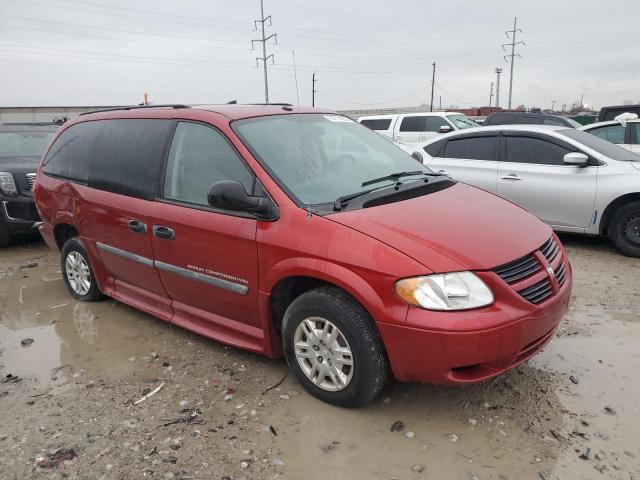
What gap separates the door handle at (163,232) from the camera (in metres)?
3.63

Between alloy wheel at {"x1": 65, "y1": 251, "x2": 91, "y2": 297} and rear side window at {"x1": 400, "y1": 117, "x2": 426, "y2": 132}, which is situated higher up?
rear side window at {"x1": 400, "y1": 117, "x2": 426, "y2": 132}

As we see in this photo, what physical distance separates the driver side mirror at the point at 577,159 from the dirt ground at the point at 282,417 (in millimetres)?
2380

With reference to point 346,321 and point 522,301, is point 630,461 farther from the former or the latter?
point 346,321

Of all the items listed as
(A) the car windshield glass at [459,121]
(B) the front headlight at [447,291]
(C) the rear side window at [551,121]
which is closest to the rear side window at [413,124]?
(A) the car windshield glass at [459,121]

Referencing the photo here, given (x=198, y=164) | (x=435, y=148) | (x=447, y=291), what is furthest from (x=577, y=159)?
(x=198, y=164)

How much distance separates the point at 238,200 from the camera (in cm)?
307

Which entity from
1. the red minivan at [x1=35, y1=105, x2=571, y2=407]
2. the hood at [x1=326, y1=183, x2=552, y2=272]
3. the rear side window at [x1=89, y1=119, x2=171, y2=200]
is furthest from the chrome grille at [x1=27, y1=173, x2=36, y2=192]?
the hood at [x1=326, y1=183, x2=552, y2=272]

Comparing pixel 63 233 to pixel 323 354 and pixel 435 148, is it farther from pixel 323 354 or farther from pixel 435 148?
pixel 435 148

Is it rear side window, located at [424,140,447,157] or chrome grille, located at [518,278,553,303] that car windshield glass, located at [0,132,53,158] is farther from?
chrome grille, located at [518,278,553,303]

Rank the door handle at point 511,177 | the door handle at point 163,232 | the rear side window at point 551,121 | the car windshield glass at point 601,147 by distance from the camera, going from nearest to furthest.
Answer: the door handle at point 163,232, the car windshield glass at point 601,147, the door handle at point 511,177, the rear side window at point 551,121

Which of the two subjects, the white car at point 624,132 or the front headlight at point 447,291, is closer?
the front headlight at point 447,291

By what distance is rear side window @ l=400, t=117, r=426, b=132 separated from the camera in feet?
48.5

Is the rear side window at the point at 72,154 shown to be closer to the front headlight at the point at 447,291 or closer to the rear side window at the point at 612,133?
the front headlight at the point at 447,291

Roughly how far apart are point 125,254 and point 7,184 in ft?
12.7
